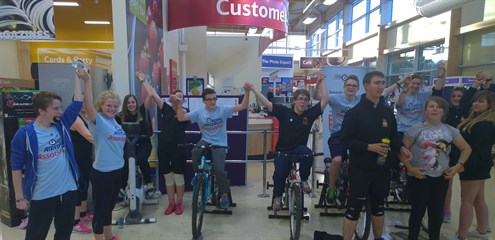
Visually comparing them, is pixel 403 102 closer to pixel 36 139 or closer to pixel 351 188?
pixel 351 188

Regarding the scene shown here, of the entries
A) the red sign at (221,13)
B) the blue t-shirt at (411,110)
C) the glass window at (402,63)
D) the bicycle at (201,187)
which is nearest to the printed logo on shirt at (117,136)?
the bicycle at (201,187)

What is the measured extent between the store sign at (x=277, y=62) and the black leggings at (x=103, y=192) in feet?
37.5

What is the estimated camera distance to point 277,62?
45.9ft

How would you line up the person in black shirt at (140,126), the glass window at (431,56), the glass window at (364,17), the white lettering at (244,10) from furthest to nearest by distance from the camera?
the glass window at (364,17), the glass window at (431,56), the white lettering at (244,10), the person in black shirt at (140,126)

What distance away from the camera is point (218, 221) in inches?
142

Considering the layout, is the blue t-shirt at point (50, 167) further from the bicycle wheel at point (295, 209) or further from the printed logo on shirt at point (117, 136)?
the bicycle wheel at point (295, 209)

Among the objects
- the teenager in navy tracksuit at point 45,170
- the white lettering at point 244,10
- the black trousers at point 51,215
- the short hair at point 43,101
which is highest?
the white lettering at point 244,10

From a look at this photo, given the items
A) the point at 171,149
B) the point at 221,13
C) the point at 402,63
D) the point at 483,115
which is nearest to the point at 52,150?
the point at 171,149

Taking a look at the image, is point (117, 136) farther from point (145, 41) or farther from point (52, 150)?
point (145, 41)

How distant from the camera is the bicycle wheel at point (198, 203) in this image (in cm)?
302

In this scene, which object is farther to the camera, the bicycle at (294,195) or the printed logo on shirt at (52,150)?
the bicycle at (294,195)

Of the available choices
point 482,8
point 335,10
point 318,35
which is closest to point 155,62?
point 482,8

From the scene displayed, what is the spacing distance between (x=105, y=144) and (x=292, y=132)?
1.83 metres

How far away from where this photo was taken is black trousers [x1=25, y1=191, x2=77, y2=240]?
79.5 inches
